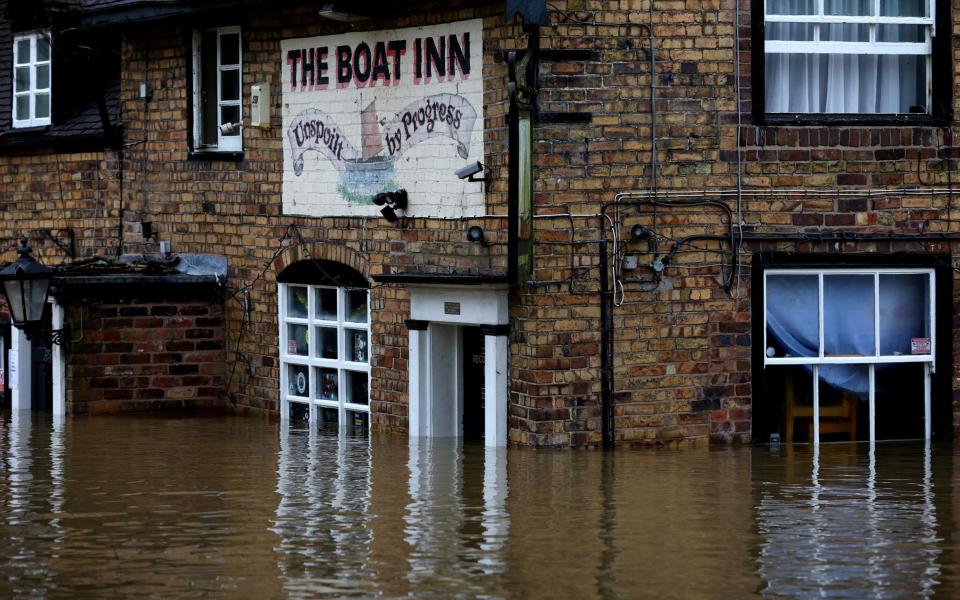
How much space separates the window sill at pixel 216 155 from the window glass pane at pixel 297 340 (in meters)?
1.90

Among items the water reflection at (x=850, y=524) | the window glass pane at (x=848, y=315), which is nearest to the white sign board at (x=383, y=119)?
the window glass pane at (x=848, y=315)

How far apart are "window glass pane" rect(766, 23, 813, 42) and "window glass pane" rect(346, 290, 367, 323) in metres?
4.75

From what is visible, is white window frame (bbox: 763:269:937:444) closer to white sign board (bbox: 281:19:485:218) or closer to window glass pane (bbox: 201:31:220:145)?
white sign board (bbox: 281:19:485:218)

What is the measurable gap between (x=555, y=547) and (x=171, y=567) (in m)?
2.37

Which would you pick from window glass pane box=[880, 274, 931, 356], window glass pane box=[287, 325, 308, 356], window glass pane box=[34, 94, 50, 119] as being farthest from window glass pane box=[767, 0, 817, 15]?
window glass pane box=[34, 94, 50, 119]

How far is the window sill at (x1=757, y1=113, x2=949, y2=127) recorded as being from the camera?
52.1 ft

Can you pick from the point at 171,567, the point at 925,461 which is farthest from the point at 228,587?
the point at 925,461

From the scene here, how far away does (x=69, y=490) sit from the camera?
13.8 meters

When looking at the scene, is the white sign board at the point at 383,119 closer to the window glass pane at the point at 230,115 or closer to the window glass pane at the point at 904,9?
the window glass pane at the point at 230,115

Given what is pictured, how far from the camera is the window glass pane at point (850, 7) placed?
1611cm

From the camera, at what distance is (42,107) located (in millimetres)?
22078

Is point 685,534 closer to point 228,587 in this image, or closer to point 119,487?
point 228,587

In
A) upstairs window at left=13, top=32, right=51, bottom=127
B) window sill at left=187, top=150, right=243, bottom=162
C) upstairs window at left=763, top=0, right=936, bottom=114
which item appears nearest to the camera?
upstairs window at left=763, top=0, right=936, bottom=114

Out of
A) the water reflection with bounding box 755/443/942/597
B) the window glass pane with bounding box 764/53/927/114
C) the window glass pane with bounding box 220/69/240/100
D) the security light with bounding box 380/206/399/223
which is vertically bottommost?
the water reflection with bounding box 755/443/942/597
